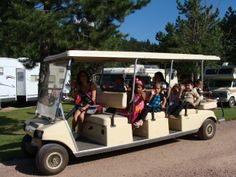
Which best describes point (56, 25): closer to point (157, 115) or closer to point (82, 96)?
point (82, 96)

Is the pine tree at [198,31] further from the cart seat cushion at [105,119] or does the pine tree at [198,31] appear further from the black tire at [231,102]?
the cart seat cushion at [105,119]

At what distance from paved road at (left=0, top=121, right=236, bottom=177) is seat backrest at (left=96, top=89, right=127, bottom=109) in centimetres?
100

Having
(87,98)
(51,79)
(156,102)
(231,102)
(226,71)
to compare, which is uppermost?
(226,71)

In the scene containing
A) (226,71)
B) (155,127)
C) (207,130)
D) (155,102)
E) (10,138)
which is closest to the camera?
(155,127)

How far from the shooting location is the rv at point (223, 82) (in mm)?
19125

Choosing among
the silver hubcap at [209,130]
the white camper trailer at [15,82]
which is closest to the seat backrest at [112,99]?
the silver hubcap at [209,130]

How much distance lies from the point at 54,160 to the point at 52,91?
136 centimetres

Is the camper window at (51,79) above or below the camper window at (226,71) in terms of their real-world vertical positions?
below

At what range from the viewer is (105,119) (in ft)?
23.0

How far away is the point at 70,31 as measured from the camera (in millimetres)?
9477

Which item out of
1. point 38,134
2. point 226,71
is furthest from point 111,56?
point 226,71

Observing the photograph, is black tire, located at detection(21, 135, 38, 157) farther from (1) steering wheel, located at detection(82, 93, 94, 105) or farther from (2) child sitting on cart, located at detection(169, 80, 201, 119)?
(2) child sitting on cart, located at detection(169, 80, 201, 119)

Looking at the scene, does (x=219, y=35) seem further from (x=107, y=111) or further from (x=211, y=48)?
(x=107, y=111)

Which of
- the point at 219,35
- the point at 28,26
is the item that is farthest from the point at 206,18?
the point at 28,26
